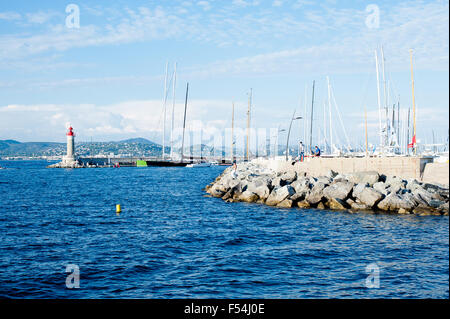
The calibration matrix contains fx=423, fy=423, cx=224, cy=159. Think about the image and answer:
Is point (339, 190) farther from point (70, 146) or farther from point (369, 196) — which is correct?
point (70, 146)

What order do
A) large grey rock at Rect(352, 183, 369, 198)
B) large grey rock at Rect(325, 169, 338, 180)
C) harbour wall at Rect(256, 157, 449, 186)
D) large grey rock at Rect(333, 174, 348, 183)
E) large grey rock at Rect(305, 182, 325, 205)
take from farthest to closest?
large grey rock at Rect(325, 169, 338, 180)
large grey rock at Rect(333, 174, 348, 183)
large grey rock at Rect(305, 182, 325, 205)
harbour wall at Rect(256, 157, 449, 186)
large grey rock at Rect(352, 183, 369, 198)

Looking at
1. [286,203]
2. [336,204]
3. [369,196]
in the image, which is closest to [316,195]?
[336,204]

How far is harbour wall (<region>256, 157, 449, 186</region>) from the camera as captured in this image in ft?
87.4

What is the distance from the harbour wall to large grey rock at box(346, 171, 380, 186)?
120 cm

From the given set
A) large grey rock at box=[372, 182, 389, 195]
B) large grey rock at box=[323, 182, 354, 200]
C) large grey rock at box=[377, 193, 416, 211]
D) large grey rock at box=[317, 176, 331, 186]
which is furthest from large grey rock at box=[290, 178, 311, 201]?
large grey rock at box=[377, 193, 416, 211]

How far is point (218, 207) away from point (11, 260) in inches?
637

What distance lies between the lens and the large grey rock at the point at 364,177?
2781cm

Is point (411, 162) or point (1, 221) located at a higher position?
point (411, 162)

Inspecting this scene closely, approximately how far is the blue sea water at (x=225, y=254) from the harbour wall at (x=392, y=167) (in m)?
5.33

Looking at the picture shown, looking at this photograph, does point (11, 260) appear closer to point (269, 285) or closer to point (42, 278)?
point (42, 278)

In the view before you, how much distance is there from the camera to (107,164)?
131m

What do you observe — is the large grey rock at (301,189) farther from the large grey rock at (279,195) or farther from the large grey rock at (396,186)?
the large grey rock at (396,186)

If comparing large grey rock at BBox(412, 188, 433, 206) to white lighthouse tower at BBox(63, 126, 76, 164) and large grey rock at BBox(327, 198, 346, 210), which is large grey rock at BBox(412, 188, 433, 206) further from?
white lighthouse tower at BBox(63, 126, 76, 164)
